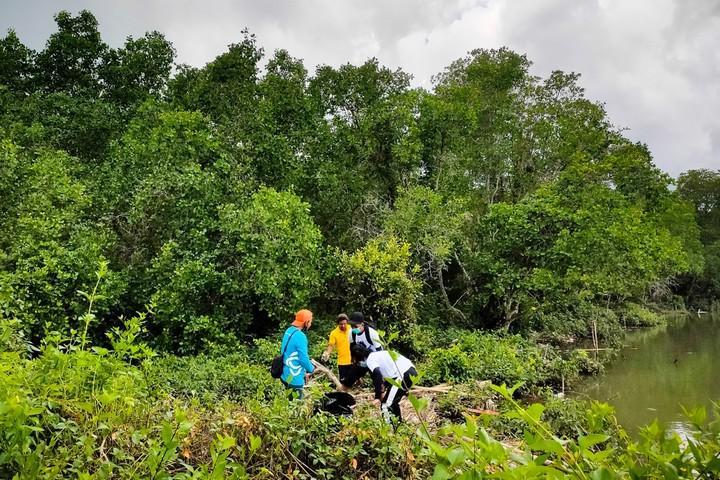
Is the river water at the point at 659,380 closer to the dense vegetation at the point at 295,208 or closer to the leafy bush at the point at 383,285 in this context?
the dense vegetation at the point at 295,208

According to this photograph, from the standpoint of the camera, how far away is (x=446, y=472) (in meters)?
1.10

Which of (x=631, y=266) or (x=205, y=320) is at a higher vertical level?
(x=631, y=266)

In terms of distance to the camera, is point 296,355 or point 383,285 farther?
point 383,285

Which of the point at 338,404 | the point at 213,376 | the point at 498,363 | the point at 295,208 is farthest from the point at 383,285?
the point at 338,404

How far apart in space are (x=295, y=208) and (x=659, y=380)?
9935 millimetres

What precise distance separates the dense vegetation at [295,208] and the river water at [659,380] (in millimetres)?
1297

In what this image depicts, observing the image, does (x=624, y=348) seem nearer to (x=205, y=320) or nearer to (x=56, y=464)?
(x=205, y=320)

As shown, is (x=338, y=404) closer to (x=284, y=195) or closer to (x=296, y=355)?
(x=296, y=355)

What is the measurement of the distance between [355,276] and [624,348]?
464 inches

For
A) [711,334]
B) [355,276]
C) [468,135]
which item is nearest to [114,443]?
[355,276]

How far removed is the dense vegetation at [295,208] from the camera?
10664mm

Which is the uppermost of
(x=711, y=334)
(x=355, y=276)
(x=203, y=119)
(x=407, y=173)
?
(x=203, y=119)

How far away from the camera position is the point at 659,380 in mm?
12773

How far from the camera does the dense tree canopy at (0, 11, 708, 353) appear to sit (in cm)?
1093
